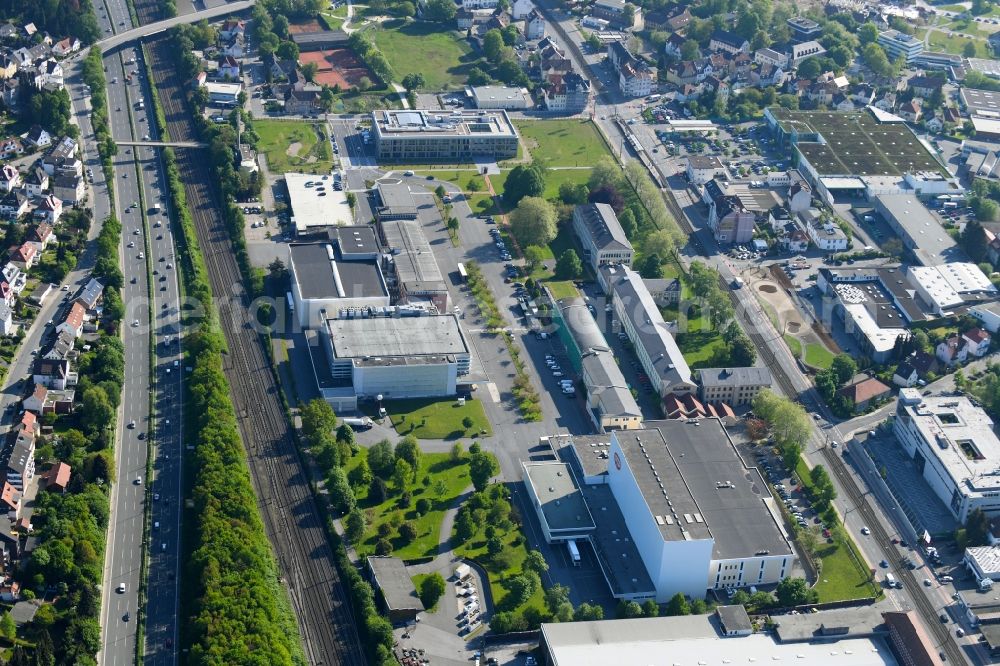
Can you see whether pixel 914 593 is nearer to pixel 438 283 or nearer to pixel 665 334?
pixel 665 334

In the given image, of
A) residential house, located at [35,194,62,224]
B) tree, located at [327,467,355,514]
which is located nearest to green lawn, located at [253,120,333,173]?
residential house, located at [35,194,62,224]

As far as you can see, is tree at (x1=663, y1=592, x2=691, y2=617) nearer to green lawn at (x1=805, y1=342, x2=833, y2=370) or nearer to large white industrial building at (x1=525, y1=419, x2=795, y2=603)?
large white industrial building at (x1=525, y1=419, x2=795, y2=603)

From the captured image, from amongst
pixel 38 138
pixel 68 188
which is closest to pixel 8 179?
pixel 68 188

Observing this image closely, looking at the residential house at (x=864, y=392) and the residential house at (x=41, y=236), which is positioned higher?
the residential house at (x=41, y=236)

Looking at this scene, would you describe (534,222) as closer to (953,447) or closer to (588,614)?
(953,447)

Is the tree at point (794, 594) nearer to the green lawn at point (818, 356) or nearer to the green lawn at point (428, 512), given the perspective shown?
the green lawn at point (428, 512)

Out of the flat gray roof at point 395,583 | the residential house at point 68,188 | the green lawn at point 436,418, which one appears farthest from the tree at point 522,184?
the flat gray roof at point 395,583
